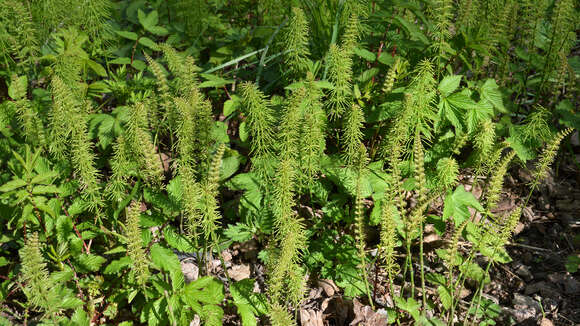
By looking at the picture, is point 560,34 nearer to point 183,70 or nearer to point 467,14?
point 467,14

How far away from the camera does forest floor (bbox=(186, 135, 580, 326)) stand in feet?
8.65

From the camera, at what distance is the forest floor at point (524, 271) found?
2637 millimetres

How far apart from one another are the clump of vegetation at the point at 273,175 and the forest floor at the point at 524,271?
8cm

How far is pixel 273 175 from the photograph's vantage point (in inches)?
104

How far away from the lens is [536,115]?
117 inches

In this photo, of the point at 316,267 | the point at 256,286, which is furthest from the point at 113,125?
the point at 316,267

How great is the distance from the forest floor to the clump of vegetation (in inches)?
3.0

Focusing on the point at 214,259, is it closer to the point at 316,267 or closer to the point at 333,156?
the point at 316,267

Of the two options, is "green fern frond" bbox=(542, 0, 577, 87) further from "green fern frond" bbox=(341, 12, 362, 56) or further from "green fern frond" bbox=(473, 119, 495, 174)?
"green fern frond" bbox=(341, 12, 362, 56)

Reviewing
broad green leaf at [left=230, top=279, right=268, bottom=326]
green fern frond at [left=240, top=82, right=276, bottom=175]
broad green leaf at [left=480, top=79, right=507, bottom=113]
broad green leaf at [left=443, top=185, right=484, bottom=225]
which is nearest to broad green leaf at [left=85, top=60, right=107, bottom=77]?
green fern frond at [left=240, top=82, right=276, bottom=175]

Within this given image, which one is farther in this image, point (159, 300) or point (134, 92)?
point (134, 92)

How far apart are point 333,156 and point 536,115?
4.49 feet

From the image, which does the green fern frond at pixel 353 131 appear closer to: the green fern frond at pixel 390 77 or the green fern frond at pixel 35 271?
the green fern frond at pixel 390 77

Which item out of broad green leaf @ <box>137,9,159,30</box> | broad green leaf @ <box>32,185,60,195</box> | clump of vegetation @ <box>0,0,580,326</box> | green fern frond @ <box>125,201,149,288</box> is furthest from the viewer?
broad green leaf @ <box>137,9,159,30</box>
